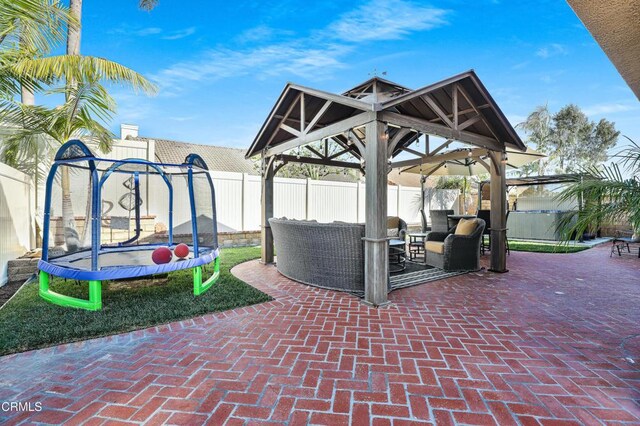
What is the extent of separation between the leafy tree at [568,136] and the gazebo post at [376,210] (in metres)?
30.6

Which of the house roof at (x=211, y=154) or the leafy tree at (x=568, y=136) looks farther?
the leafy tree at (x=568, y=136)

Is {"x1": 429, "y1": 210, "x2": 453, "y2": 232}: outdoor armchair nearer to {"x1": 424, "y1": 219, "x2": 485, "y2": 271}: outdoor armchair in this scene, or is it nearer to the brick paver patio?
{"x1": 424, "y1": 219, "x2": 485, "y2": 271}: outdoor armchair

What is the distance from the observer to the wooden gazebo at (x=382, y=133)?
4152 mm

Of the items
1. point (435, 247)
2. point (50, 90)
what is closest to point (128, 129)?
point (50, 90)

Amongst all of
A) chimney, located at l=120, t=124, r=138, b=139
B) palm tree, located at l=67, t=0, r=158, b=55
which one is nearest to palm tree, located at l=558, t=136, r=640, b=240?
Answer: palm tree, located at l=67, t=0, r=158, b=55

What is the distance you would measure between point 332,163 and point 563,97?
96.5 feet

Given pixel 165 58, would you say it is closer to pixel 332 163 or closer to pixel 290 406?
pixel 332 163

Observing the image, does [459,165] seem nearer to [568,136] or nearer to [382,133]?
[382,133]

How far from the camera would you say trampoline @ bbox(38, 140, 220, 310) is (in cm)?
401

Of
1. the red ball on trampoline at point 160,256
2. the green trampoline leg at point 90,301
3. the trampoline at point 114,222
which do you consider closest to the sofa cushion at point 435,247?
the trampoline at point 114,222

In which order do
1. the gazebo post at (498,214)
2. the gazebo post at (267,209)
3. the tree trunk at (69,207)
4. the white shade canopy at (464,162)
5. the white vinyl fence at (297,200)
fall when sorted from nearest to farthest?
the tree trunk at (69,207) → the gazebo post at (498,214) → the white shade canopy at (464,162) → the gazebo post at (267,209) → the white vinyl fence at (297,200)

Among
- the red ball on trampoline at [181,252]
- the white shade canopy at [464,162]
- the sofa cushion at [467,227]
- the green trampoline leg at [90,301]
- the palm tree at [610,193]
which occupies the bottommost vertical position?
the green trampoline leg at [90,301]

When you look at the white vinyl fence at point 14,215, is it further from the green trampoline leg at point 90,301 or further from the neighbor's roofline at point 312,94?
the neighbor's roofline at point 312,94

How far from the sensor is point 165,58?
33.2 ft
